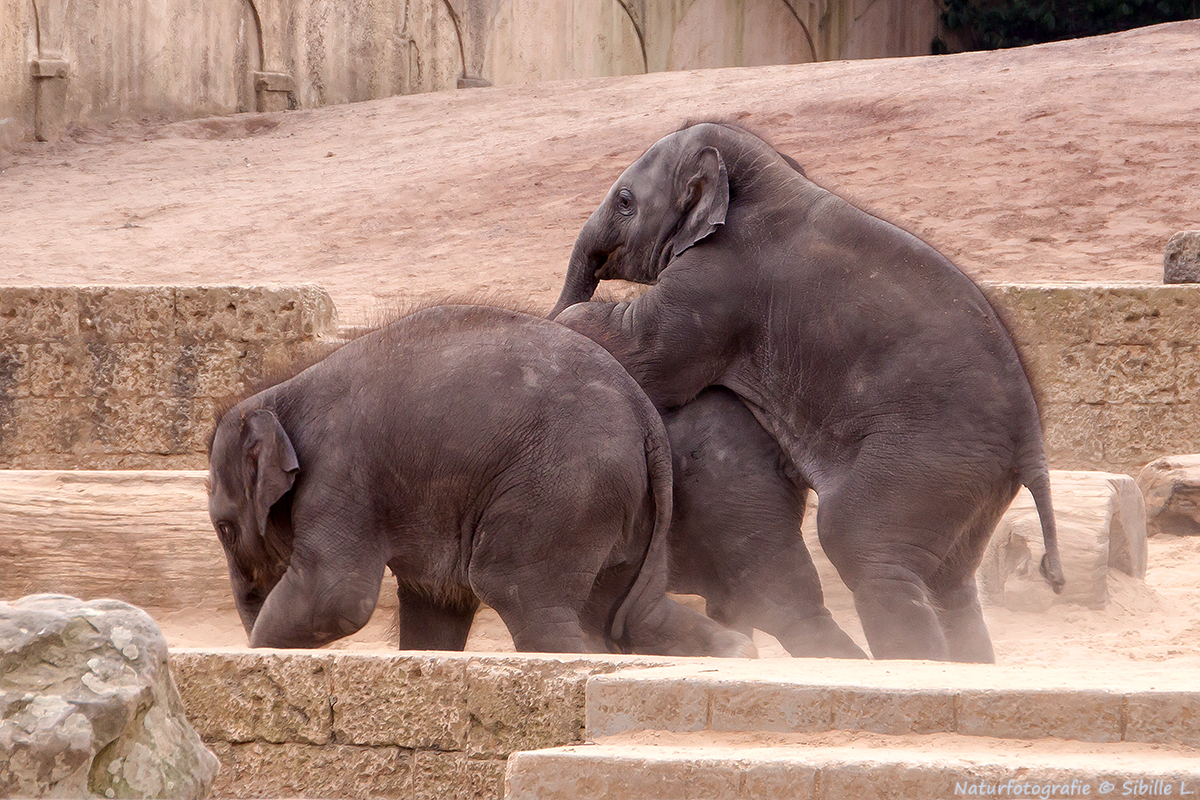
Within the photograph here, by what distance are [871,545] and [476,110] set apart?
13.2 meters

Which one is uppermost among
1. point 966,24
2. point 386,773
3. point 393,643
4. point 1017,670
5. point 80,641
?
point 966,24

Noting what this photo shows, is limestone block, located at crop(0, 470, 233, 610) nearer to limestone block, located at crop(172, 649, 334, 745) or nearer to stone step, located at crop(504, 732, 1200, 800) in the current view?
limestone block, located at crop(172, 649, 334, 745)

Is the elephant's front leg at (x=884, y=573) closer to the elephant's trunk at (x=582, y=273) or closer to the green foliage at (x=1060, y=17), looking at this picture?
the elephant's trunk at (x=582, y=273)

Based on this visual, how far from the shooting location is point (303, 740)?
9.12 feet

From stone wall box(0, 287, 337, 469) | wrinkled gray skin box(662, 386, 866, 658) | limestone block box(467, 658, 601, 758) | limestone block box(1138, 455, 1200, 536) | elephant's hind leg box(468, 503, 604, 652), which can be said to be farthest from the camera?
stone wall box(0, 287, 337, 469)

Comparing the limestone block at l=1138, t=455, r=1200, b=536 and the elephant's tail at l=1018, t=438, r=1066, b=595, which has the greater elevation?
the elephant's tail at l=1018, t=438, r=1066, b=595

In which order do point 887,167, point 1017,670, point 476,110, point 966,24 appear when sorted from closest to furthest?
point 1017,670, point 887,167, point 476,110, point 966,24

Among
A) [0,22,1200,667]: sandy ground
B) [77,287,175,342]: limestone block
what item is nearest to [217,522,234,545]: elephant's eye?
[77,287,175,342]: limestone block

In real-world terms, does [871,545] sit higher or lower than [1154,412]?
Result: higher

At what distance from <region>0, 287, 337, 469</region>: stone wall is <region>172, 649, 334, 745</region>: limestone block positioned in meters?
3.68

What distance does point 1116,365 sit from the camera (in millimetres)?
6738

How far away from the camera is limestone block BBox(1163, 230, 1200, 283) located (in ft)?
22.5

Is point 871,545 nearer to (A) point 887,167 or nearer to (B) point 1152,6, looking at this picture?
(A) point 887,167

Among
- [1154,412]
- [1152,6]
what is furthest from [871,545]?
[1152,6]
